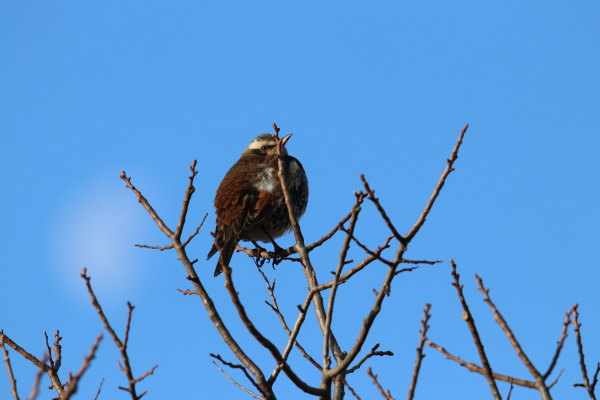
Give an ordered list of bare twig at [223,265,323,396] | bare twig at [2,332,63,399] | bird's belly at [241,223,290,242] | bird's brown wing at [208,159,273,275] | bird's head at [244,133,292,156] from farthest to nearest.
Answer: bird's head at [244,133,292,156] → bird's belly at [241,223,290,242] → bird's brown wing at [208,159,273,275] → bare twig at [2,332,63,399] → bare twig at [223,265,323,396]

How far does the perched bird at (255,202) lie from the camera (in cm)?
766

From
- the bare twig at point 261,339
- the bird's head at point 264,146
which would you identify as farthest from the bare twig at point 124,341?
the bird's head at point 264,146

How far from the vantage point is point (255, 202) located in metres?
7.79

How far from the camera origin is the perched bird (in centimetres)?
766

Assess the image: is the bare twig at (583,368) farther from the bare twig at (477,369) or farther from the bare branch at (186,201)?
the bare branch at (186,201)

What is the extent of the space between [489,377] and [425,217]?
0.80m

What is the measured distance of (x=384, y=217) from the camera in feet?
11.5

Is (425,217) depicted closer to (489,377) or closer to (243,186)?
(489,377)

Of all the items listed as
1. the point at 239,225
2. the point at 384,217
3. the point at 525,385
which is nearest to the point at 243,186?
the point at 239,225

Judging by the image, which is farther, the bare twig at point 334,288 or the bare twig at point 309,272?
the bare twig at point 309,272

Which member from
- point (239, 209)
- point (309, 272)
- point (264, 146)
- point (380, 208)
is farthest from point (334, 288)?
point (264, 146)

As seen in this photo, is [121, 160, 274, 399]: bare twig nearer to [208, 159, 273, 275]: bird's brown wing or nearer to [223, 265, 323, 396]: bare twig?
[223, 265, 323, 396]: bare twig

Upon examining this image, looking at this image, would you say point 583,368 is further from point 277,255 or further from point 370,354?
point 277,255

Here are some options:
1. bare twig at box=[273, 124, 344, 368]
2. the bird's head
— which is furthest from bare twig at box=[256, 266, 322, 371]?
the bird's head
